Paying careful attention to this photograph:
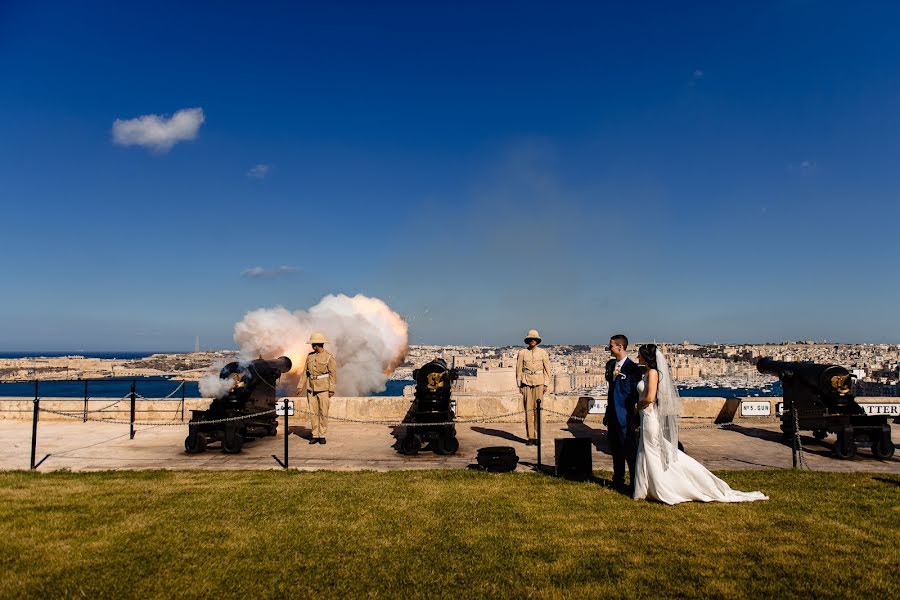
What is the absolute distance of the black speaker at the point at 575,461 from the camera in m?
8.09

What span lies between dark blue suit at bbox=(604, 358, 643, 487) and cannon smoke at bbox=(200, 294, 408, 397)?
21249mm

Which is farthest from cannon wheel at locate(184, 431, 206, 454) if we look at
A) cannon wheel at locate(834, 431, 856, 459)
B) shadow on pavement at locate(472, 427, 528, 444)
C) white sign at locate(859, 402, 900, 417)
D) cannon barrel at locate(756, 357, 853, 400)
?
white sign at locate(859, 402, 900, 417)

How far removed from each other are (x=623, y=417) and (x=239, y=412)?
7.60m

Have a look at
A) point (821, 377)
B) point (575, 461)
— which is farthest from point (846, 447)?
point (575, 461)

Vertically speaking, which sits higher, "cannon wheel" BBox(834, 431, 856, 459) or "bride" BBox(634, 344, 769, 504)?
"bride" BBox(634, 344, 769, 504)

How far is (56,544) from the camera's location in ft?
16.9

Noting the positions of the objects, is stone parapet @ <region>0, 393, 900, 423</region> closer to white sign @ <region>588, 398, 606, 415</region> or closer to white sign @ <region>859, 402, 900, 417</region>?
white sign @ <region>588, 398, 606, 415</region>

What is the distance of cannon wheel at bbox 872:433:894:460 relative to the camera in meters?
9.99

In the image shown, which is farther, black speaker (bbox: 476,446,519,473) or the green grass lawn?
black speaker (bbox: 476,446,519,473)

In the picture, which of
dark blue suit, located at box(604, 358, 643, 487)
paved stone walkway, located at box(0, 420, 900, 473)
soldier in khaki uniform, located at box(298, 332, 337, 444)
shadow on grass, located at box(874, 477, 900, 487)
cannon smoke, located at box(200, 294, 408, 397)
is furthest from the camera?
cannon smoke, located at box(200, 294, 408, 397)

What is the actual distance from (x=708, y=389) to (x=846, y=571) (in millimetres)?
159900

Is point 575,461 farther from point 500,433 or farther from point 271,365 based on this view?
point 271,365

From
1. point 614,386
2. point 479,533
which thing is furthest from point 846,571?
point 614,386

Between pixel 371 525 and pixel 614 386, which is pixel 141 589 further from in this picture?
pixel 614 386
